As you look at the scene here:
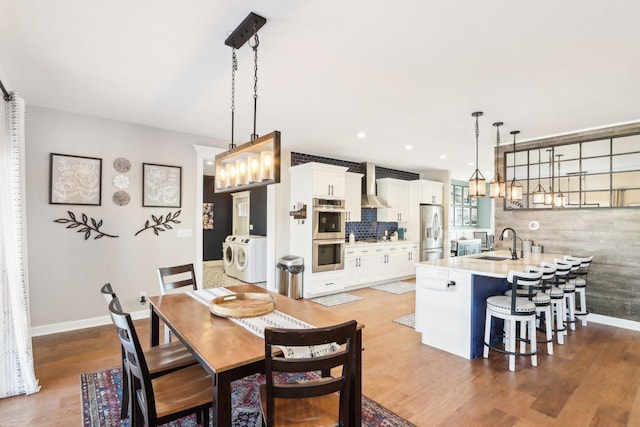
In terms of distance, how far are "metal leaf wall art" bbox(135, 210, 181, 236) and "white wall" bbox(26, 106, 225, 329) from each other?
52mm

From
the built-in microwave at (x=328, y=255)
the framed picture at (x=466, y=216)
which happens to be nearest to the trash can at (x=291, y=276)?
the built-in microwave at (x=328, y=255)

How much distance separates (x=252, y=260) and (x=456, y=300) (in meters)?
4.36

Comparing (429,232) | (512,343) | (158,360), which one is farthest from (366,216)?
(158,360)

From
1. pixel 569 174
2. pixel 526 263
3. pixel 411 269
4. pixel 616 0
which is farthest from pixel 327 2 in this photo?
pixel 411 269

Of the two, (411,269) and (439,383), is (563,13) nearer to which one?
(439,383)

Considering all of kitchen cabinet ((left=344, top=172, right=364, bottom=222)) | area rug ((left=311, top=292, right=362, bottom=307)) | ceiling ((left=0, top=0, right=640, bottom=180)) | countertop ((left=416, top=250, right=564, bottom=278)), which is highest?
ceiling ((left=0, top=0, right=640, bottom=180))

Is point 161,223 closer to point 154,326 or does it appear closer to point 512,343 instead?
point 154,326

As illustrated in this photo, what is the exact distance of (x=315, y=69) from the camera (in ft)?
8.77

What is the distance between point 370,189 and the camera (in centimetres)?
676

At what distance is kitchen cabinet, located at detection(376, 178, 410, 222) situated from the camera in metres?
7.07

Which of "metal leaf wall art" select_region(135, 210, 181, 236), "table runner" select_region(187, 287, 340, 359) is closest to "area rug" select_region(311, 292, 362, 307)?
"metal leaf wall art" select_region(135, 210, 181, 236)

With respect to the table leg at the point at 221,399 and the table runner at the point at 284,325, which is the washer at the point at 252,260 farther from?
the table leg at the point at 221,399

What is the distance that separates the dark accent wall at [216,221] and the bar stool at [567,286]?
786 cm

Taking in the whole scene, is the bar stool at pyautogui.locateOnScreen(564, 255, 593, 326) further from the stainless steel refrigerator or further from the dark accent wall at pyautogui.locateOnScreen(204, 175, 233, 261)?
the dark accent wall at pyautogui.locateOnScreen(204, 175, 233, 261)
